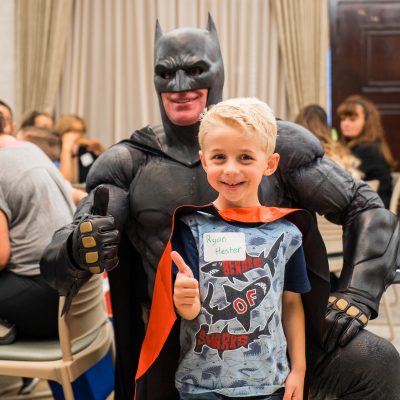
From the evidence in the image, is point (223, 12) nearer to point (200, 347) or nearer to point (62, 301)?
point (62, 301)

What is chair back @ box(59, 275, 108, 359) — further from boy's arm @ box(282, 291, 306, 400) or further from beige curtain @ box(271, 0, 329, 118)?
beige curtain @ box(271, 0, 329, 118)

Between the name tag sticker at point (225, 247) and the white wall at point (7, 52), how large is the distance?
5293 millimetres

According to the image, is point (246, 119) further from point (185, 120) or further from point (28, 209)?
point (28, 209)

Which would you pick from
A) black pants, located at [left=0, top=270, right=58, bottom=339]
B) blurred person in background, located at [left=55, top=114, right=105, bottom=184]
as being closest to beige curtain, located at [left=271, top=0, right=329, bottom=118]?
blurred person in background, located at [left=55, top=114, right=105, bottom=184]

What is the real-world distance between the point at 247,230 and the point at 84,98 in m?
5.28

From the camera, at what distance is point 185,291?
4.61 ft

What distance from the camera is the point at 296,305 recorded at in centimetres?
157

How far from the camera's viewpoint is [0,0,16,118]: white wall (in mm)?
6382

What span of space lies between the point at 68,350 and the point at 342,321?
84 centimetres

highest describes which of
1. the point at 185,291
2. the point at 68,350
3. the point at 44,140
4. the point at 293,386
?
the point at 44,140

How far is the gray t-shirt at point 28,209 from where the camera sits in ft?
7.94

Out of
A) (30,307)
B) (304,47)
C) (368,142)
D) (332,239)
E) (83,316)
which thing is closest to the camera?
(83,316)

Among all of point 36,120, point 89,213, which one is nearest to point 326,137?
point 36,120

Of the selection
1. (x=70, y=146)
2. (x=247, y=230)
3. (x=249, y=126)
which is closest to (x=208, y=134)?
(x=249, y=126)
